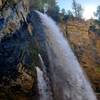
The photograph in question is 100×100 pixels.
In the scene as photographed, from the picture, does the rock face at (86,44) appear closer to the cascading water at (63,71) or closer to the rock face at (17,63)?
the cascading water at (63,71)

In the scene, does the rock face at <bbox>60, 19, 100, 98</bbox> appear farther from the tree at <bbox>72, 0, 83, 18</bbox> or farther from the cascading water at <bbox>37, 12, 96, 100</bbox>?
the tree at <bbox>72, 0, 83, 18</bbox>

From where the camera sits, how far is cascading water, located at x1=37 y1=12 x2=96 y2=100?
18016mm

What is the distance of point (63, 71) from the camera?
19.0 meters

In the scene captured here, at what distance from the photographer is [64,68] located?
19.1m

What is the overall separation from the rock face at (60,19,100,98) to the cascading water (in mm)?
2666

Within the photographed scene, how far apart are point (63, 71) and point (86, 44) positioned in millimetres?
5407

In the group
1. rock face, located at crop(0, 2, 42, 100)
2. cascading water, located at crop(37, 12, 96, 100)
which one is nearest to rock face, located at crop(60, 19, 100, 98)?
cascading water, located at crop(37, 12, 96, 100)

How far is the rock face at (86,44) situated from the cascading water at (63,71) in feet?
8.75

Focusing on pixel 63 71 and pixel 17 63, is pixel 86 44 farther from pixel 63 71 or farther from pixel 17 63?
pixel 17 63

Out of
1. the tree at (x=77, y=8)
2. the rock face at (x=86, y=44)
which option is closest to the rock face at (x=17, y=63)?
the rock face at (x=86, y=44)

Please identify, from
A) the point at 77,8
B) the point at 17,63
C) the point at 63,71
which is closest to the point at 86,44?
the point at 63,71

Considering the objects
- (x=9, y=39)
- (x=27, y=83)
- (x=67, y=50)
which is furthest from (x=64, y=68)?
(x=9, y=39)

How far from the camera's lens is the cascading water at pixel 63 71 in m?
18.0

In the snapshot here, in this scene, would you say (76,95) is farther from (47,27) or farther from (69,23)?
(69,23)
